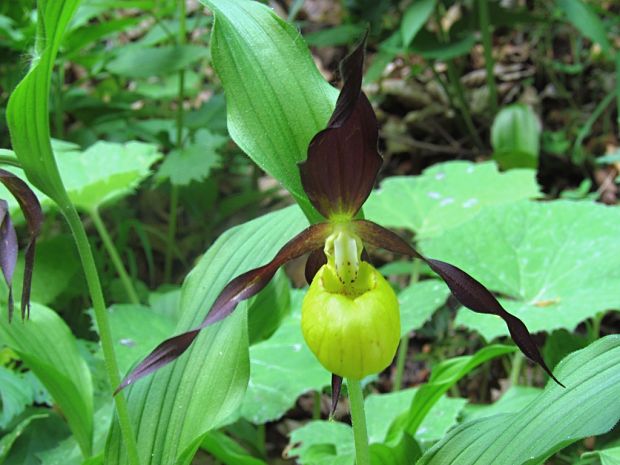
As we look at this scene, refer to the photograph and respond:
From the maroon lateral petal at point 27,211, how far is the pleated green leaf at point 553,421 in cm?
60

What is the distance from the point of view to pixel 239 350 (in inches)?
40.1

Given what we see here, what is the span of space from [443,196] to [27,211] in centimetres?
148

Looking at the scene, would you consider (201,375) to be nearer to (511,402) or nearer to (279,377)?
(279,377)

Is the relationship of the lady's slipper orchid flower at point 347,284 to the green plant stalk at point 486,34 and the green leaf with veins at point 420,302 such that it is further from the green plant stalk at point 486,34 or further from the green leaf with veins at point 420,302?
the green plant stalk at point 486,34

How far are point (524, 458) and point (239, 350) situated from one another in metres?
0.42

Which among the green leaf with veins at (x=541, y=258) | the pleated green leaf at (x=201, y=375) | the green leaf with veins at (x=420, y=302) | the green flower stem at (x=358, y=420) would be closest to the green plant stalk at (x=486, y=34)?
the green leaf with veins at (x=541, y=258)

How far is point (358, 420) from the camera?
2.99 feet

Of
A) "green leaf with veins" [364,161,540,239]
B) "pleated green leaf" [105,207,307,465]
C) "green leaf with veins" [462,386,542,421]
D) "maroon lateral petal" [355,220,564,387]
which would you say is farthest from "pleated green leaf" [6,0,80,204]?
A: "green leaf with veins" [364,161,540,239]

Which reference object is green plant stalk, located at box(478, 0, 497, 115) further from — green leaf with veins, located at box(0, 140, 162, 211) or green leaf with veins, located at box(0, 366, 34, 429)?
green leaf with veins, located at box(0, 366, 34, 429)

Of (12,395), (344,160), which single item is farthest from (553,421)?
(12,395)

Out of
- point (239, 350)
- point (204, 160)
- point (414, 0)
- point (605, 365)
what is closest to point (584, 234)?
point (605, 365)

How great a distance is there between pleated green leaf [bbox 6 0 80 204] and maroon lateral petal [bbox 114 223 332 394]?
0.29m

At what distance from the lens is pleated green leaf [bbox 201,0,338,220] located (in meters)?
0.88

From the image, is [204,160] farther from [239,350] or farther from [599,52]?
[599,52]
